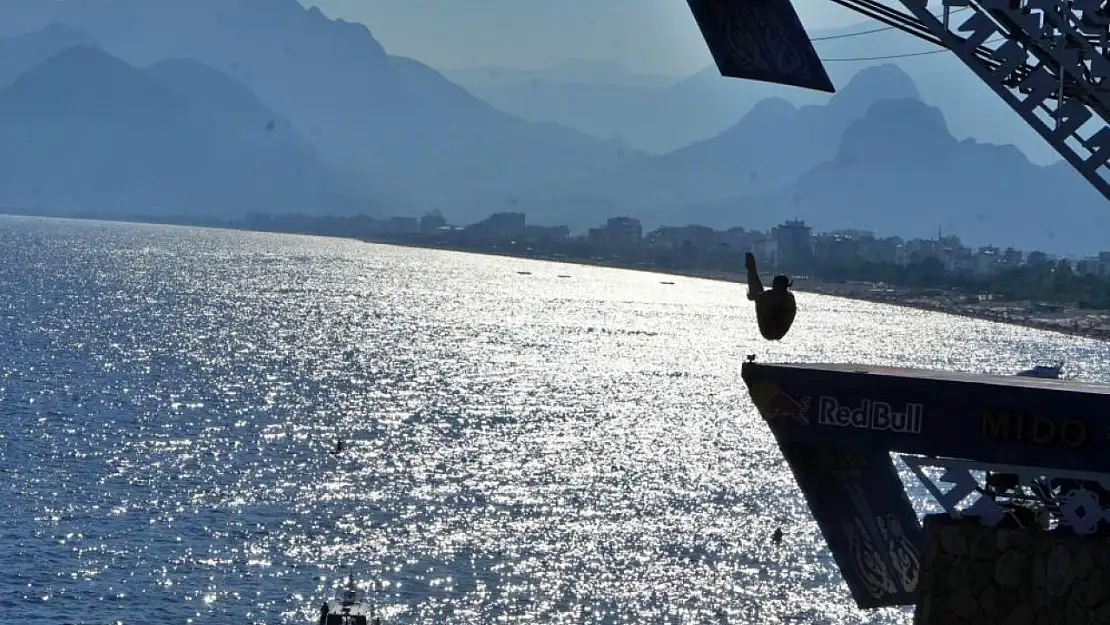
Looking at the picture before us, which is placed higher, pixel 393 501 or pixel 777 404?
pixel 777 404

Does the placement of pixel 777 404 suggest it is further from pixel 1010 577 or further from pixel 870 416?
pixel 1010 577

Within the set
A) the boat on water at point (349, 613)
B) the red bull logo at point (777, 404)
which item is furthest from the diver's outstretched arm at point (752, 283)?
the boat on water at point (349, 613)

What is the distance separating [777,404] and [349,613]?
32.5 m

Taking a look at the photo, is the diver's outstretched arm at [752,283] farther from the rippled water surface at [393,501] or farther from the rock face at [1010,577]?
the rippled water surface at [393,501]

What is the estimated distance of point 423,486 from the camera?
8519cm

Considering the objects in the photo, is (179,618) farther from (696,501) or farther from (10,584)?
(696,501)

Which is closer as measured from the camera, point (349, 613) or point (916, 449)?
point (916, 449)

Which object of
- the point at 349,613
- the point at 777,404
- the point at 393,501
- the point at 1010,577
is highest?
the point at 777,404

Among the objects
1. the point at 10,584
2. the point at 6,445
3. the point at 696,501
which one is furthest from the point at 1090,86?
the point at 6,445

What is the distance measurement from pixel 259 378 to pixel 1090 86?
125373mm

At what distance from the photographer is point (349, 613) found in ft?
175

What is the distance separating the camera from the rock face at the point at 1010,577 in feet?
69.7

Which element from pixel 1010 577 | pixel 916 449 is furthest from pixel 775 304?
pixel 1010 577

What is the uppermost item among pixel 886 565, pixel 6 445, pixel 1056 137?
pixel 1056 137
